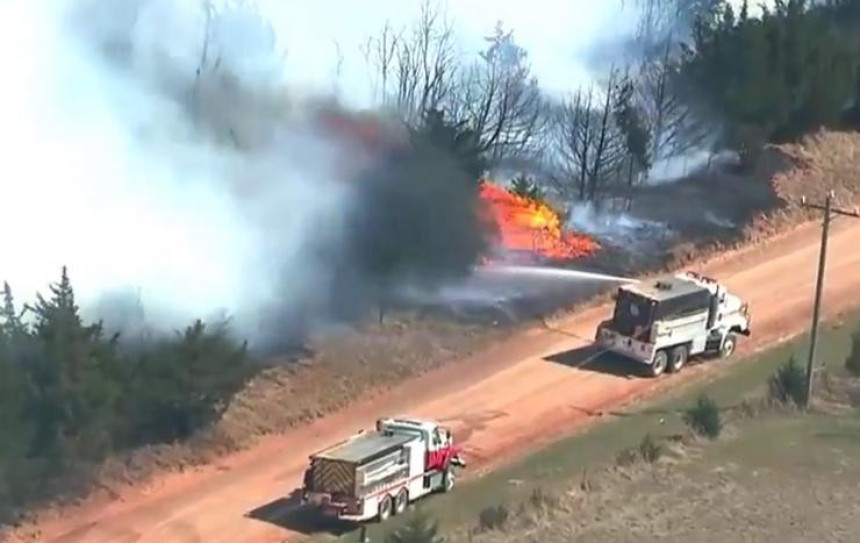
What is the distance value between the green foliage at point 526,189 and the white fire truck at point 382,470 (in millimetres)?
15613

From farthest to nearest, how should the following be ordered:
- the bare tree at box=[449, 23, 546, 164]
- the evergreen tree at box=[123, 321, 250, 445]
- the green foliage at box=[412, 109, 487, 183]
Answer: the bare tree at box=[449, 23, 546, 164] < the green foliage at box=[412, 109, 487, 183] < the evergreen tree at box=[123, 321, 250, 445]

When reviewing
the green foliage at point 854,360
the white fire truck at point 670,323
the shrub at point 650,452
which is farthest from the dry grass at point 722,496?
the white fire truck at point 670,323

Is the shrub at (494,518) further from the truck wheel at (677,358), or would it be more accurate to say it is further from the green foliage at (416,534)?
the truck wheel at (677,358)

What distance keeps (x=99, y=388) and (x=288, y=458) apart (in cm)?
520

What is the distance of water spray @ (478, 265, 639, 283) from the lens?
2351 inches

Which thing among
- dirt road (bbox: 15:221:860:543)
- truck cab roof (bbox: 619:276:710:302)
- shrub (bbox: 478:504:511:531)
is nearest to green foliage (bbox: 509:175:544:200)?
dirt road (bbox: 15:221:860:543)

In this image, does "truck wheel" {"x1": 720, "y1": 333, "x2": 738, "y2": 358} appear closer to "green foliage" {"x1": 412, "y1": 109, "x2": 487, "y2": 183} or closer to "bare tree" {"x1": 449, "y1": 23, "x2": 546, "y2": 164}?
"green foliage" {"x1": 412, "y1": 109, "x2": 487, "y2": 183}

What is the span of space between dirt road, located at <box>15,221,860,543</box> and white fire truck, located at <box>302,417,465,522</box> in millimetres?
1312

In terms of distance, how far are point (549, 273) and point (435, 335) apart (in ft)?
18.7

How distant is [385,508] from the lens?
45812 millimetres

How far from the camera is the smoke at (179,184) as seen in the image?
2063 inches

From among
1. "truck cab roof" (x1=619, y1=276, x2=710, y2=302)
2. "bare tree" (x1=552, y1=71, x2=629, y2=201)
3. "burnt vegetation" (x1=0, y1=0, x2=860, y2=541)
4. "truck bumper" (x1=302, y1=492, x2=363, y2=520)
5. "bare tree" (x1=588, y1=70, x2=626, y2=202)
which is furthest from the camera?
"bare tree" (x1=588, y1=70, x2=626, y2=202)

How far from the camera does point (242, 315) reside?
54.1m

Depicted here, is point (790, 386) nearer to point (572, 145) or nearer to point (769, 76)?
point (572, 145)
